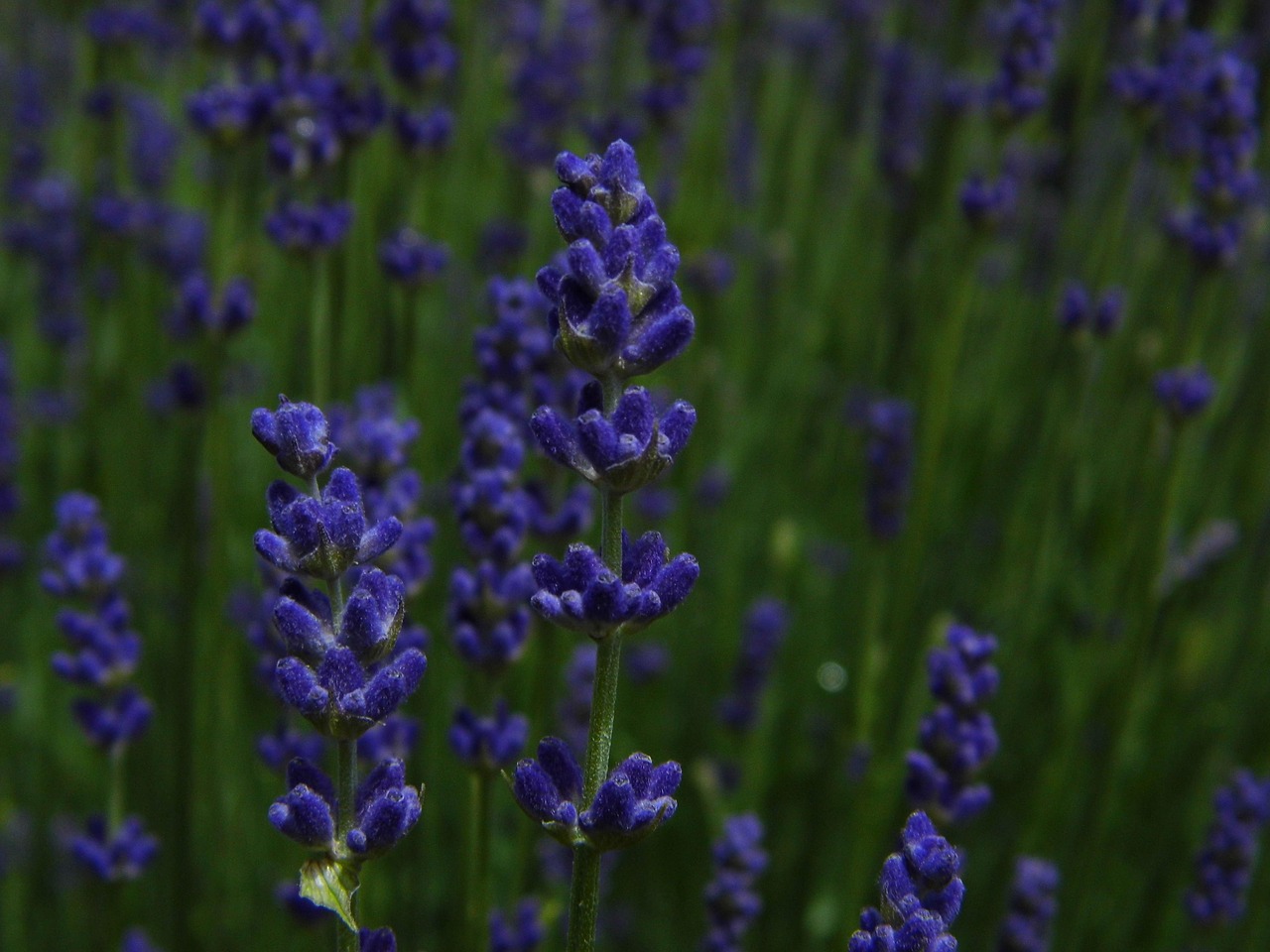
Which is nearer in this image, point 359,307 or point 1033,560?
point 1033,560

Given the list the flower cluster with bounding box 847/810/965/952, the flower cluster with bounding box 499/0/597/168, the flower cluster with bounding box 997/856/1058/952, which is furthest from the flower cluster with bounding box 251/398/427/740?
the flower cluster with bounding box 499/0/597/168

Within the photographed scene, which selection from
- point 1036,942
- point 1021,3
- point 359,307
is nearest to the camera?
point 1036,942

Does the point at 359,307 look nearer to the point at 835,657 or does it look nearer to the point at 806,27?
the point at 835,657

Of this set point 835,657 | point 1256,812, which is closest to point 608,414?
point 1256,812

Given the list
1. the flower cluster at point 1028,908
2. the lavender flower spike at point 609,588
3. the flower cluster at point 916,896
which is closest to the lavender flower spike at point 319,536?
the lavender flower spike at point 609,588

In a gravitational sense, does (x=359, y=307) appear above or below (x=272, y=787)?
above

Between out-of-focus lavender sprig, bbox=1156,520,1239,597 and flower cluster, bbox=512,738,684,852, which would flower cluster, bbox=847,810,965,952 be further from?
out-of-focus lavender sprig, bbox=1156,520,1239,597

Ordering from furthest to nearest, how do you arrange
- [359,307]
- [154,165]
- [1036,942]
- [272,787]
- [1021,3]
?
[154,165], [359,307], [272,787], [1021,3], [1036,942]
